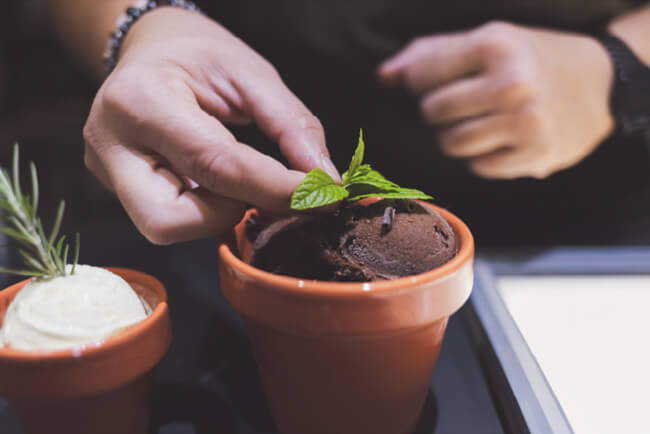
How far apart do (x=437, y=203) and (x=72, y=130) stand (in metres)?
0.58

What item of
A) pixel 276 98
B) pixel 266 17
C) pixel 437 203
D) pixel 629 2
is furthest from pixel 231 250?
Answer: pixel 629 2

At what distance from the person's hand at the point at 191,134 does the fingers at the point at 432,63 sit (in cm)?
39

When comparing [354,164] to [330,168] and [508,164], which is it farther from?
[508,164]

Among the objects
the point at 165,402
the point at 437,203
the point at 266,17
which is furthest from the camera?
the point at 266,17

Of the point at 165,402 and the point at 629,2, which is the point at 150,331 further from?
the point at 629,2

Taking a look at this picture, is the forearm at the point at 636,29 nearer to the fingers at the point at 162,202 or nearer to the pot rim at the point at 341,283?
the pot rim at the point at 341,283

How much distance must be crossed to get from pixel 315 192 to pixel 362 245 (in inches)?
3.8

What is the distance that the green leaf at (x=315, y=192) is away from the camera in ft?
1.65

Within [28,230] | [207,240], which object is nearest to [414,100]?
[207,240]

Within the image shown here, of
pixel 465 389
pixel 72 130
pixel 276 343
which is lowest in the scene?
pixel 465 389

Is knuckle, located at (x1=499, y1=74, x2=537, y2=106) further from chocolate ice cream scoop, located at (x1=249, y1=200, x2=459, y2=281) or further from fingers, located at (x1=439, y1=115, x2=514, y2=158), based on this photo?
chocolate ice cream scoop, located at (x1=249, y1=200, x2=459, y2=281)

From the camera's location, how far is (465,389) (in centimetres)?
65

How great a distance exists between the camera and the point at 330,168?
23.0 inches

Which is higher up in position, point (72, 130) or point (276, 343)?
point (72, 130)
